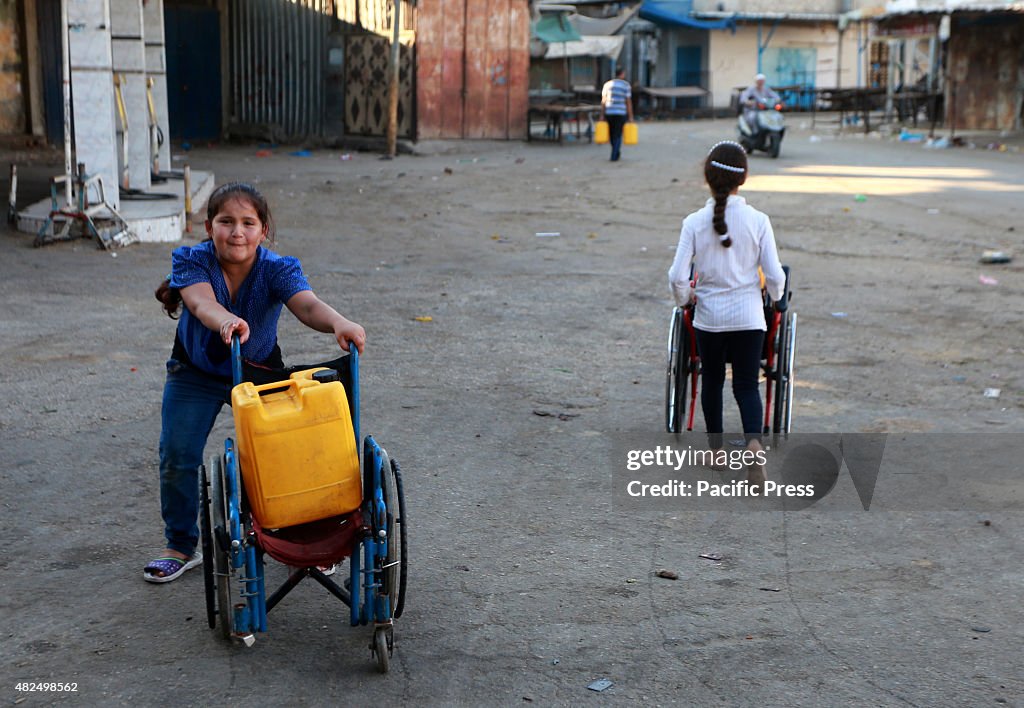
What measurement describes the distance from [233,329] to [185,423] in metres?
0.56

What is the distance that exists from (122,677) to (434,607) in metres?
1.03

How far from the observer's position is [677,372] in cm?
569

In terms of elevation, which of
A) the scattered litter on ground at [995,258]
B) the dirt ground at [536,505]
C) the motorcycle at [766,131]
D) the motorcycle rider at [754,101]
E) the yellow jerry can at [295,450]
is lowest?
the dirt ground at [536,505]

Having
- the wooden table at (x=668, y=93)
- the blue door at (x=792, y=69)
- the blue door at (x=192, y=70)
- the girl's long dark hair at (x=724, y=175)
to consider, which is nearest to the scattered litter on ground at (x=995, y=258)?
the girl's long dark hair at (x=724, y=175)

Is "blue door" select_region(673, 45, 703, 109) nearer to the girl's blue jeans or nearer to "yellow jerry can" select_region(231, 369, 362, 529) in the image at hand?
the girl's blue jeans

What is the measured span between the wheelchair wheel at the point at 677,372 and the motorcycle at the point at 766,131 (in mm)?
17413

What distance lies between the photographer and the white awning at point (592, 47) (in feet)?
115

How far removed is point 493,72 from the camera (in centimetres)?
2564

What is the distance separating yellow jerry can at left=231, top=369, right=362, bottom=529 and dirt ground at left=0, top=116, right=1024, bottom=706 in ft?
1.66

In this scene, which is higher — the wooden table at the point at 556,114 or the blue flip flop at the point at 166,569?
the wooden table at the point at 556,114

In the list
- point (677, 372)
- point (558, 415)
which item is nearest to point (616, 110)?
point (558, 415)

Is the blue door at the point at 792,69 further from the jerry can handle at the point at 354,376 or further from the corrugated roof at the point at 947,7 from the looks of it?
the jerry can handle at the point at 354,376

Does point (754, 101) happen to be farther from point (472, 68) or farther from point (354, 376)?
point (354, 376)

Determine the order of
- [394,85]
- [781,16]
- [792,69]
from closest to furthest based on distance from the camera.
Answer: [394,85] → [781,16] → [792,69]
